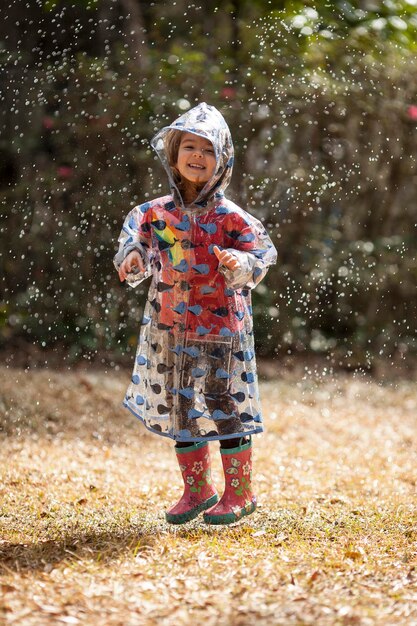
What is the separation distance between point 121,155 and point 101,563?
3.86 m

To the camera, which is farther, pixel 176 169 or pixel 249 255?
pixel 176 169

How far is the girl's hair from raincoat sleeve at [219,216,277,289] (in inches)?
7.5

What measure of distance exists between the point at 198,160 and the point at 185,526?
46.3 inches

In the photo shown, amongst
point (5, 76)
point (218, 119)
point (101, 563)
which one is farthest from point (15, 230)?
point (101, 563)

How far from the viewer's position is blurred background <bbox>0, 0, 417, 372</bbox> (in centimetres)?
588

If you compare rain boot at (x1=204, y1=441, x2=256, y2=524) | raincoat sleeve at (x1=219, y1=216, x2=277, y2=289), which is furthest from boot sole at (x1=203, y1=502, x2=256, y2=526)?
raincoat sleeve at (x1=219, y1=216, x2=277, y2=289)

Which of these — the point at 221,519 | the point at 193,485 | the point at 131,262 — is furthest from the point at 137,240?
the point at 221,519

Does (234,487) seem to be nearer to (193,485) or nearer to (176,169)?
(193,485)

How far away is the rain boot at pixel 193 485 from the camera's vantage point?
2.91 m

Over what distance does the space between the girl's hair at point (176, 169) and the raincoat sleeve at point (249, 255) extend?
0.62 feet

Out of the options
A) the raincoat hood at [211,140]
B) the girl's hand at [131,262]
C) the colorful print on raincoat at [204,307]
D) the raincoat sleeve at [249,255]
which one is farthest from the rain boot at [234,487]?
the raincoat hood at [211,140]

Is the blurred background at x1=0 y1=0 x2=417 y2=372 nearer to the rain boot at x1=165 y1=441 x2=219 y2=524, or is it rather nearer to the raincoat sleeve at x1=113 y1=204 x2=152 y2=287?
the raincoat sleeve at x1=113 y1=204 x2=152 y2=287

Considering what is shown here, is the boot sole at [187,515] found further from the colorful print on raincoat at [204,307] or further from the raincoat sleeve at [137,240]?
the raincoat sleeve at [137,240]

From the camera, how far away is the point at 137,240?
285cm
